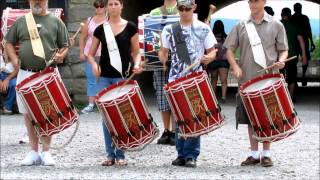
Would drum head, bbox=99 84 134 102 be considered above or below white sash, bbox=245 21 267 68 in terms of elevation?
below

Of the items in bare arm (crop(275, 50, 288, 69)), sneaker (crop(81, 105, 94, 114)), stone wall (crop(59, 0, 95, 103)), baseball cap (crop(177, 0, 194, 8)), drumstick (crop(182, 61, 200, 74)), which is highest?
baseball cap (crop(177, 0, 194, 8))

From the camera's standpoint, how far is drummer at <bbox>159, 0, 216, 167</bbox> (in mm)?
6133

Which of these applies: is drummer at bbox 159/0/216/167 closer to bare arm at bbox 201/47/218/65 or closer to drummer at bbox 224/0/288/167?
bare arm at bbox 201/47/218/65

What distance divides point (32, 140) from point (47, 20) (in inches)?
39.2

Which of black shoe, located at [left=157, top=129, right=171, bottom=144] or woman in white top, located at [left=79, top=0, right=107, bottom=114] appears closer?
black shoe, located at [left=157, top=129, right=171, bottom=144]

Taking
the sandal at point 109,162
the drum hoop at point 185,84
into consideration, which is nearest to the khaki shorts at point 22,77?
the sandal at point 109,162

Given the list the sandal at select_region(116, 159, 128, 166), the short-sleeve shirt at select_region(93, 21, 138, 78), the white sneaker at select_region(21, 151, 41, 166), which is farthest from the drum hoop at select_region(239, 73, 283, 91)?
the white sneaker at select_region(21, 151, 41, 166)

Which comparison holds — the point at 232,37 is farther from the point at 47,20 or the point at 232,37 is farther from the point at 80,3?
the point at 80,3

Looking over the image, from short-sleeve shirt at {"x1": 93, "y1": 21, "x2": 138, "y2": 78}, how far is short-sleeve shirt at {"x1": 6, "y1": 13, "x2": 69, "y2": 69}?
338mm

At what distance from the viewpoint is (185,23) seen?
20.3ft

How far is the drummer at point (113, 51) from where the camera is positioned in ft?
20.4

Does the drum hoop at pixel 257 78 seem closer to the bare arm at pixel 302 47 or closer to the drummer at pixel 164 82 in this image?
the drummer at pixel 164 82

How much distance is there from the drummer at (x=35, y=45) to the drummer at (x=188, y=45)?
90 cm

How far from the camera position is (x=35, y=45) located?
6289 millimetres
